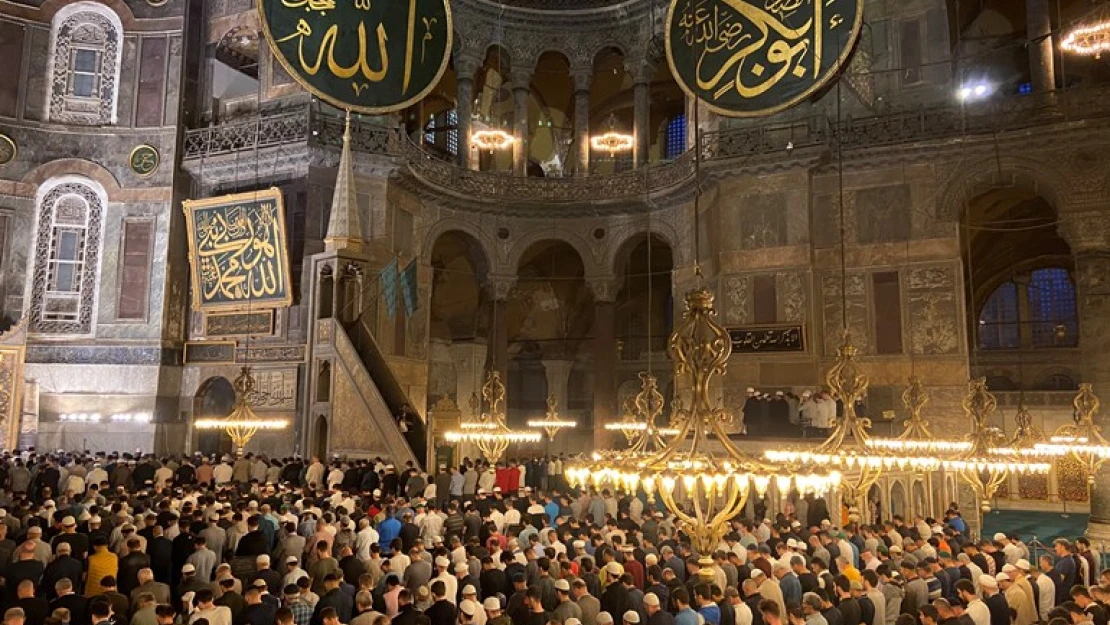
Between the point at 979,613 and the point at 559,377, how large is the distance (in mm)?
15851

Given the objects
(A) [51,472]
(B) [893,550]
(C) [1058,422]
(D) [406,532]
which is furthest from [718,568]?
(C) [1058,422]

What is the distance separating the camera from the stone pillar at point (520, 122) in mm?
19219

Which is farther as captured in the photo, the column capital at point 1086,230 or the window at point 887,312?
the window at point 887,312

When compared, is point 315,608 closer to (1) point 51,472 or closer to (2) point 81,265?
(1) point 51,472

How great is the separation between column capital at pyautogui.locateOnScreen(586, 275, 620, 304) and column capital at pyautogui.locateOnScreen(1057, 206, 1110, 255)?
348 inches

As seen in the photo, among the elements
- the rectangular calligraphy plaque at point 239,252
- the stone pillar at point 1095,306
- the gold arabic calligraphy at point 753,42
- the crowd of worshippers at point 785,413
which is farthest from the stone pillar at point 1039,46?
the rectangular calligraphy plaque at point 239,252

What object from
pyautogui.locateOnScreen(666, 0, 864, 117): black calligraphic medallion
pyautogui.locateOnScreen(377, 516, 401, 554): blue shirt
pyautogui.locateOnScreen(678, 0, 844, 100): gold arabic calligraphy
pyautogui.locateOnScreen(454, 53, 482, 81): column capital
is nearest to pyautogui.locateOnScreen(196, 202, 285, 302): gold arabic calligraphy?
pyautogui.locateOnScreen(454, 53, 482, 81): column capital

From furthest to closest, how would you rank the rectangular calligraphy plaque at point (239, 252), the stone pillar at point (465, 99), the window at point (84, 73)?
the stone pillar at point (465, 99), the window at point (84, 73), the rectangular calligraphy plaque at point (239, 252)

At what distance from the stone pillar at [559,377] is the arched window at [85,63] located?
11.5 meters

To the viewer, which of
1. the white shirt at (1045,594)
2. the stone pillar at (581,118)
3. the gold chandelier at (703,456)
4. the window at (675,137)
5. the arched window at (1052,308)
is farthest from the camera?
the window at (675,137)

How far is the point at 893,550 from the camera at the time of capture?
8.55 metres

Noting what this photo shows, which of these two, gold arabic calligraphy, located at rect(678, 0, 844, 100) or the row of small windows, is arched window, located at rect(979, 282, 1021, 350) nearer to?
the row of small windows

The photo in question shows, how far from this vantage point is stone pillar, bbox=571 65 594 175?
19.4 metres

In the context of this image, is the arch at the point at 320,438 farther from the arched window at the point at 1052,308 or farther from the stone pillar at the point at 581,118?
the arched window at the point at 1052,308
